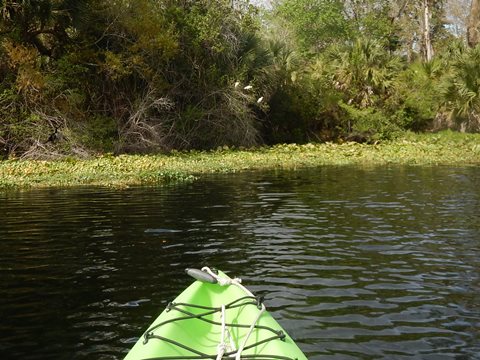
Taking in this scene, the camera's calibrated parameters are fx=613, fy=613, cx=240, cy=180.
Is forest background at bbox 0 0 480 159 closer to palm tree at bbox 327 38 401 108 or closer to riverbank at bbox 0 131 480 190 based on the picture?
palm tree at bbox 327 38 401 108

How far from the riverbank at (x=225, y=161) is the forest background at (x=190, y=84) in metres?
1.68

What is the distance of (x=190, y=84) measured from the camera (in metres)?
29.0

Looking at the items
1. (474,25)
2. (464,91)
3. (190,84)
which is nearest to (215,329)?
(190,84)

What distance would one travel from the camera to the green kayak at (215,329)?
4.59 metres

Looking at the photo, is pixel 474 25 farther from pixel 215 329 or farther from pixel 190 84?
pixel 215 329

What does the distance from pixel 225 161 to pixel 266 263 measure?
52.5 feet

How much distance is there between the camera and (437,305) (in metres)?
6.78

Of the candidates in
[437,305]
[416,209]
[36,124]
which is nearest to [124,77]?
[36,124]

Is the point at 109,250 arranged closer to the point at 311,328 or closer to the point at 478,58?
the point at 311,328

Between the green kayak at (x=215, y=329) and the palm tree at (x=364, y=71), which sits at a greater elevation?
the palm tree at (x=364, y=71)

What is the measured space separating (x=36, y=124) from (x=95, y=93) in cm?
330

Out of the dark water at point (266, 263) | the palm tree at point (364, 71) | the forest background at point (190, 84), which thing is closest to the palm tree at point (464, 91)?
the forest background at point (190, 84)

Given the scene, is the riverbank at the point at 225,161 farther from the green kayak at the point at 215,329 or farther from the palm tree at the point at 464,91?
the green kayak at the point at 215,329

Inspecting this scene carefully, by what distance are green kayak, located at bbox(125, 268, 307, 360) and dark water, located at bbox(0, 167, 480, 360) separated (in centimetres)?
70
